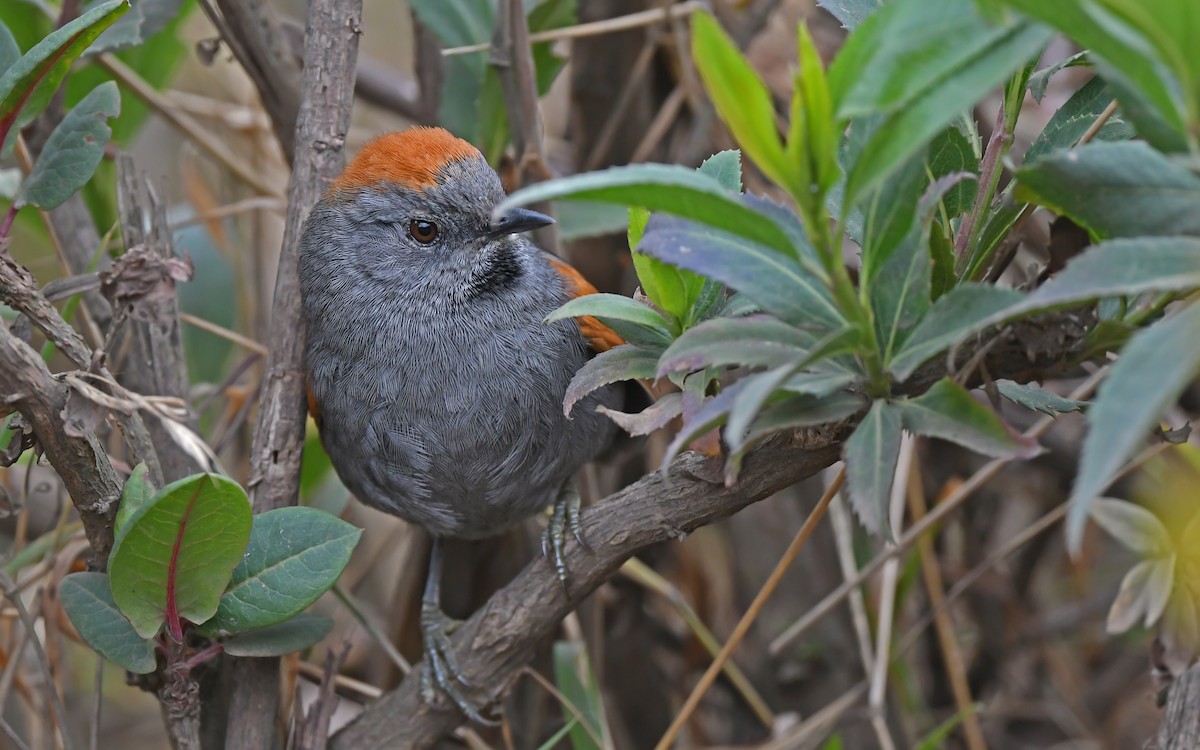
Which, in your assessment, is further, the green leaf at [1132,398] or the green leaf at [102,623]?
the green leaf at [102,623]

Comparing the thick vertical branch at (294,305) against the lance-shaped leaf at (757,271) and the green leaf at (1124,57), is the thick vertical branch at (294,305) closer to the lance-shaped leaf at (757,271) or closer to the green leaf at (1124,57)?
the lance-shaped leaf at (757,271)

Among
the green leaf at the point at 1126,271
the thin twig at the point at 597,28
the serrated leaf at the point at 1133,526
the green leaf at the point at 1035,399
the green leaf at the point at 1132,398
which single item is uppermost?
the thin twig at the point at 597,28

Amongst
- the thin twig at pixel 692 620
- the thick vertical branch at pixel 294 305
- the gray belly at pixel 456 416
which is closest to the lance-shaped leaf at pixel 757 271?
the gray belly at pixel 456 416

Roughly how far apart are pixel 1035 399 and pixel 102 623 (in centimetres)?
158

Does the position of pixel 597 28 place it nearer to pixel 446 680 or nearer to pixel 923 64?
pixel 446 680

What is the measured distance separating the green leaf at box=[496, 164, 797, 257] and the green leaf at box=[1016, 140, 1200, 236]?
1.05 feet

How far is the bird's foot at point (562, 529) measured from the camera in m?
2.13

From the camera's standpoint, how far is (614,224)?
298 centimetres

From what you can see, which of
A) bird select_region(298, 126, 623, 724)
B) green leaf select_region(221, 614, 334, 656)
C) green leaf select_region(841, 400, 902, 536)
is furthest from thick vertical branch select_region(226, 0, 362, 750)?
green leaf select_region(841, 400, 902, 536)

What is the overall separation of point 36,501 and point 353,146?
5.32 ft

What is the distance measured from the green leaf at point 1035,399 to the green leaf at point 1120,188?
13.7 inches

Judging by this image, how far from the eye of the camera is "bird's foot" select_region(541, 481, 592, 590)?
213 cm

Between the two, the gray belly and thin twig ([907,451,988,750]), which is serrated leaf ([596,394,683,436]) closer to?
the gray belly

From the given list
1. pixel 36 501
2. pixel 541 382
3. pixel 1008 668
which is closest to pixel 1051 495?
pixel 1008 668
